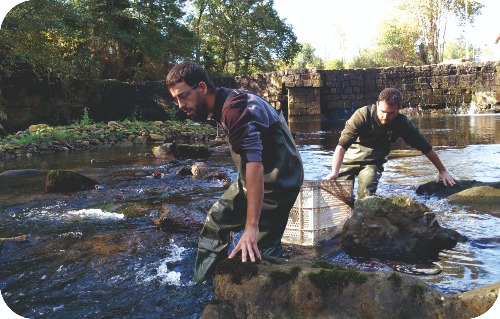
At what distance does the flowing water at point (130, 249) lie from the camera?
10.7 feet

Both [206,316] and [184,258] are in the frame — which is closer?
[206,316]

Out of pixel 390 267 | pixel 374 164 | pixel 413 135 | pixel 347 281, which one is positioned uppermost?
pixel 413 135

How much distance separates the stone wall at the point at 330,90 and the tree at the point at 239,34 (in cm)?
813

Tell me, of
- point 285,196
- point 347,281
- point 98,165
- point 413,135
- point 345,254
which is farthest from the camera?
point 98,165

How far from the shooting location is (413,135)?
5.34m

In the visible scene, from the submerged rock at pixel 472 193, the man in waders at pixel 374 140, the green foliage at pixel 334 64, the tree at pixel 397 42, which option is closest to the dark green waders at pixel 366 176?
the man in waders at pixel 374 140

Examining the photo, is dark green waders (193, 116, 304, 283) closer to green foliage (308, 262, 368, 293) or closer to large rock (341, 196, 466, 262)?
green foliage (308, 262, 368, 293)

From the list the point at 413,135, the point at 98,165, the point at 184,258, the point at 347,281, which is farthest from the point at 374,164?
the point at 98,165

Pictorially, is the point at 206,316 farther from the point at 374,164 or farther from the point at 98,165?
the point at 98,165

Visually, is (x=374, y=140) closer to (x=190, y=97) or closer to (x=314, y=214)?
(x=314, y=214)

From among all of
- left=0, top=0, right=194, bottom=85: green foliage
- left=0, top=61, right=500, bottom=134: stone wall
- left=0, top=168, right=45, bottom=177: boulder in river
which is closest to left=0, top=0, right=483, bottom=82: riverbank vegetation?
left=0, top=0, right=194, bottom=85: green foliage

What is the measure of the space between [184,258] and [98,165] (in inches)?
293

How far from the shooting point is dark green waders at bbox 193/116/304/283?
306 cm

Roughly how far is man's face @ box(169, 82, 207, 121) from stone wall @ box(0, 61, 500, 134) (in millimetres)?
20927
